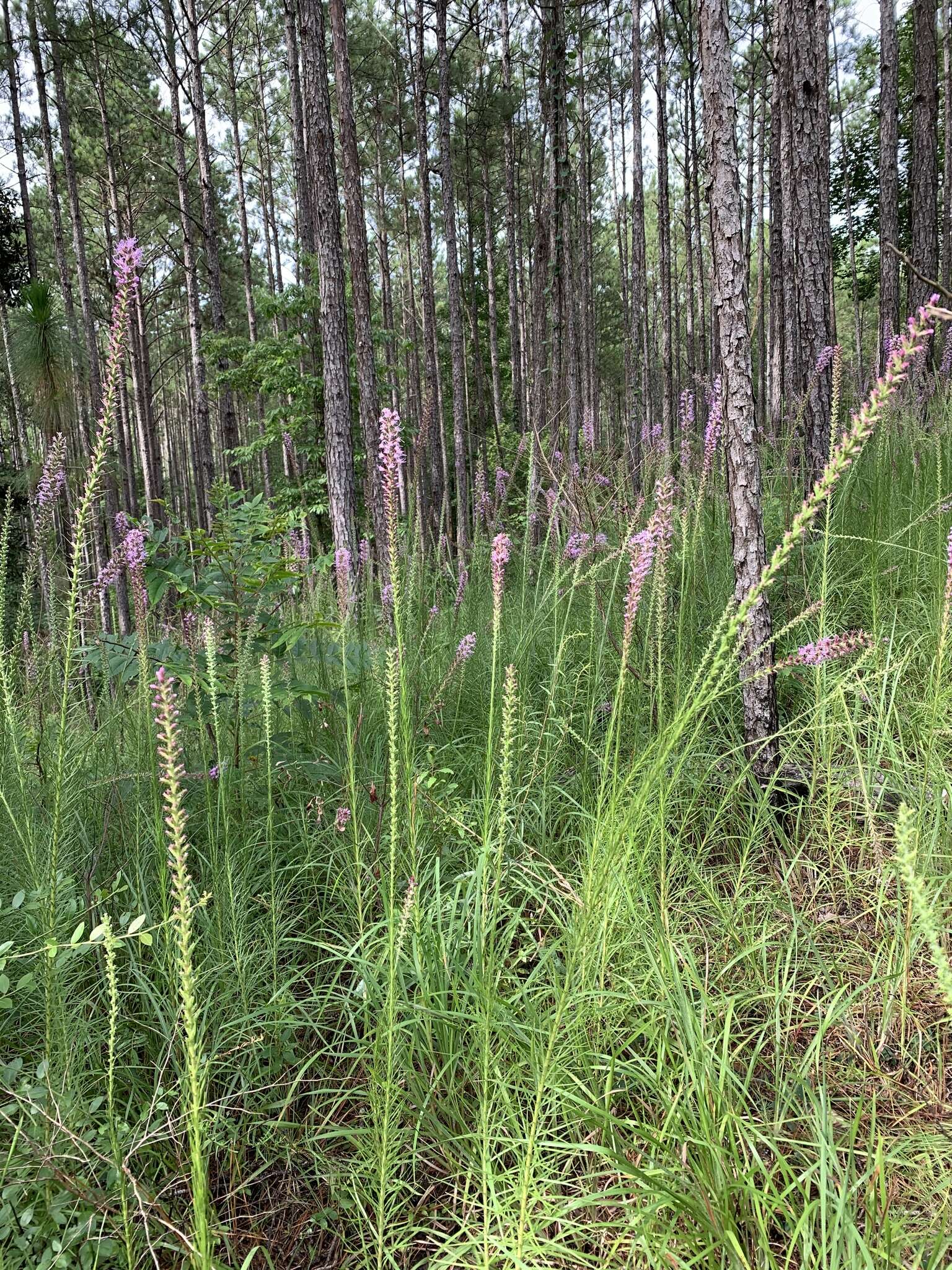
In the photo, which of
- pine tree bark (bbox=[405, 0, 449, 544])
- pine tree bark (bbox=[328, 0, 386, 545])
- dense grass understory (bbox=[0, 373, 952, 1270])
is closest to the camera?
dense grass understory (bbox=[0, 373, 952, 1270])

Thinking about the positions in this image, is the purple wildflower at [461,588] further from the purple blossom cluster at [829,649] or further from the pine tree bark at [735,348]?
the purple blossom cluster at [829,649]

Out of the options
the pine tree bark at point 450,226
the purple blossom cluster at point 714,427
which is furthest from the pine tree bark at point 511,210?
the purple blossom cluster at point 714,427

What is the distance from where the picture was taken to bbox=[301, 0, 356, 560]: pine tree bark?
19.9 ft

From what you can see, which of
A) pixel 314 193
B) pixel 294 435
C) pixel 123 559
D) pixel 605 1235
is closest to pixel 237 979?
pixel 605 1235

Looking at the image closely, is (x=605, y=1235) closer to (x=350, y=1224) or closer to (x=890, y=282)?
(x=350, y=1224)

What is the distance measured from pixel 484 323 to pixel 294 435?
15.5 metres

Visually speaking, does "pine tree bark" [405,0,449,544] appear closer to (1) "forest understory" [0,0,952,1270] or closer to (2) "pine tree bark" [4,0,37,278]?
(1) "forest understory" [0,0,952,1270]

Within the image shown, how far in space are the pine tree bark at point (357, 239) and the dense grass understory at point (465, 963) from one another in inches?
138

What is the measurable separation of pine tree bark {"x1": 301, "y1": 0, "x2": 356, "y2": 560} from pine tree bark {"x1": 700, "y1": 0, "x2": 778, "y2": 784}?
4156 millimetres

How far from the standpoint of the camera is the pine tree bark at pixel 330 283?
6.07 m

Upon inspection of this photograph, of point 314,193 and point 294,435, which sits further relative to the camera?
point 294,435

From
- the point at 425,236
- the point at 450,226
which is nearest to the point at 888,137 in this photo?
the point at 450,226

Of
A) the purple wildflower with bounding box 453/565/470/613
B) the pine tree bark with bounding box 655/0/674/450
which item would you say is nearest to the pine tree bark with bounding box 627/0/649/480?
the pine tree bark with bounding box 655/0/674/450

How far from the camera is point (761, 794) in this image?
224cm
